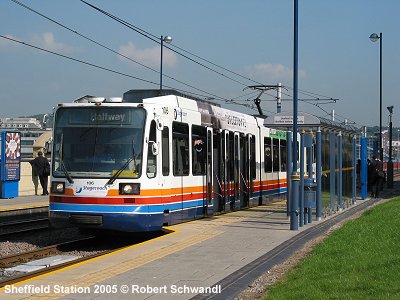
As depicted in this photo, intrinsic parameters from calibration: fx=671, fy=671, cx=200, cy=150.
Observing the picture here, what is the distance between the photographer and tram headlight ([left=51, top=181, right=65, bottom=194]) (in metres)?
14.2

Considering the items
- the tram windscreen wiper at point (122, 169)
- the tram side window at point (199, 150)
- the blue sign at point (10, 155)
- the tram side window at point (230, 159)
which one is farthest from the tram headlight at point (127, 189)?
the blue sign at point (10, 155)

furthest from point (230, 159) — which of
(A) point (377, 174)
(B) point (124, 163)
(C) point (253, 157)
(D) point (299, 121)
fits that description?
(A) point (377, 174)

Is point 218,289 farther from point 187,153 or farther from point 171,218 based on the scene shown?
point 187,153

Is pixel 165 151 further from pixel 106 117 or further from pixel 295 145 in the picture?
pixel 295 145

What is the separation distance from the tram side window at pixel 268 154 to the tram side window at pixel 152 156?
429 inches

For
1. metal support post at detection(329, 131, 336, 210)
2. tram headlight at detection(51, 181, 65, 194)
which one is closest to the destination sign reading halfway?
tram headlight at detection(51, 181, 65, 194)

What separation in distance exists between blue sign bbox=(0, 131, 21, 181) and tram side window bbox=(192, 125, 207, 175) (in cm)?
1242

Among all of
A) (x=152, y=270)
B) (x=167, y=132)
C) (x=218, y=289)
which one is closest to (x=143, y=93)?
(x=167, y=132)

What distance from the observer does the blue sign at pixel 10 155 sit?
2739 cm

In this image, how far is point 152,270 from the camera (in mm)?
10430

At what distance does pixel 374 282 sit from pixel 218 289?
2050 mm

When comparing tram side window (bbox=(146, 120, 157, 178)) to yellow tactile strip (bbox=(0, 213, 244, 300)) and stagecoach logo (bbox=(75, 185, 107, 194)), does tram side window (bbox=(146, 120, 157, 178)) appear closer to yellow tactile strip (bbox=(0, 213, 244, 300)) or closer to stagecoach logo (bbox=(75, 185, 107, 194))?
stagecoach logo (bbox=(75, 185, 107, 194))

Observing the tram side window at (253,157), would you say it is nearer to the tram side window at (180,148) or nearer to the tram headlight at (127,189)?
the tram side window at (180,148)

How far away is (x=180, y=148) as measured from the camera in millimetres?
Answer: 16047
